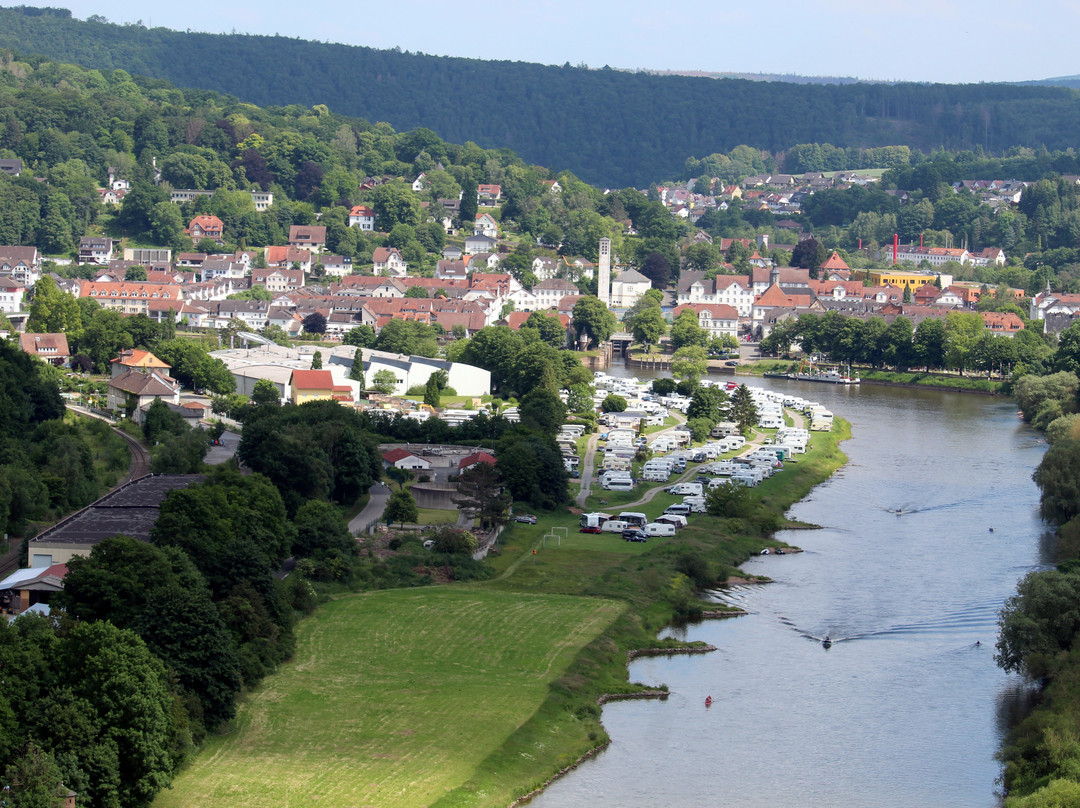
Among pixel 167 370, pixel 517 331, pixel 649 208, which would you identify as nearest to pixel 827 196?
pixel 649 208

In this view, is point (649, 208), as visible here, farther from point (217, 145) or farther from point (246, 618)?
point (246, 618)

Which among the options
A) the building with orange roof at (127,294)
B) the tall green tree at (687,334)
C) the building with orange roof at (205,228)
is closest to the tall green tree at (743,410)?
the tall green tree at (687,334)

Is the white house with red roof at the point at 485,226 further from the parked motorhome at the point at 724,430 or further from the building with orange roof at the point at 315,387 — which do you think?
the parked motorhome at the point at 724,430

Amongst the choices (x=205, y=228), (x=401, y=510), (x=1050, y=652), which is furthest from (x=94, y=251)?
(x=1050, y=652)

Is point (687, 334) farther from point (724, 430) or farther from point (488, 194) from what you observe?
point (488, 194)

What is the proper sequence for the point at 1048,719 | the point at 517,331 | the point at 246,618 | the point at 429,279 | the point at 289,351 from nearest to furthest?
the point at 1048,719
the point at 246,618
the point at 289,351
the point at 517,331
the point at 429,279

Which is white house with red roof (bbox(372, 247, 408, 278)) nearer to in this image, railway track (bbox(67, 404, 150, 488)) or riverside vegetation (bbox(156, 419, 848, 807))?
railway track (bbox(67, 404, 150, 488))
